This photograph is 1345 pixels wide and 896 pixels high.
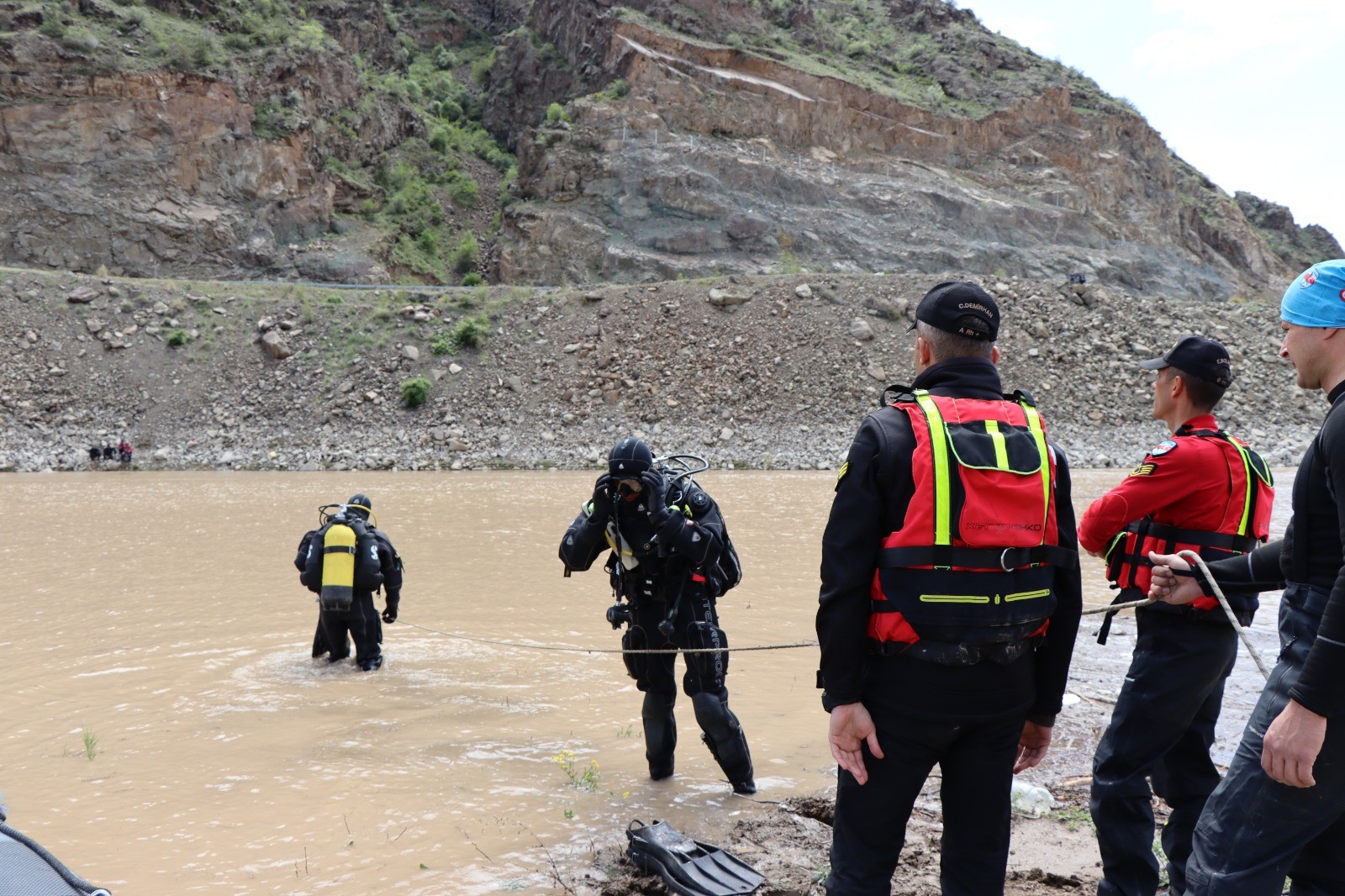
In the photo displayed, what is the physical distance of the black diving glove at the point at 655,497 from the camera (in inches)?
177

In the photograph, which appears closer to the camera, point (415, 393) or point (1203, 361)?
point (1203, 361)

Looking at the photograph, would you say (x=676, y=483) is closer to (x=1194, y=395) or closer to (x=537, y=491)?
(x=1194, y=395)

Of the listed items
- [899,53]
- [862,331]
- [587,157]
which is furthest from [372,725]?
[899,53]

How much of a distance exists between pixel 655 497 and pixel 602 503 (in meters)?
0.31

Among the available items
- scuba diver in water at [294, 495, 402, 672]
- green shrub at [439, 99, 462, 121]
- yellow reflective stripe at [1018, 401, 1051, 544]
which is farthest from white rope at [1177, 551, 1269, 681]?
green shrub at [439, 99, 462, 121]

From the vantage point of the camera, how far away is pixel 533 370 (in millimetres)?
32750

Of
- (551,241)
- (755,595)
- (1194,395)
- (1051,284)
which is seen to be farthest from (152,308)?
(1194,395)

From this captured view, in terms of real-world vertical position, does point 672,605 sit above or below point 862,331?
below

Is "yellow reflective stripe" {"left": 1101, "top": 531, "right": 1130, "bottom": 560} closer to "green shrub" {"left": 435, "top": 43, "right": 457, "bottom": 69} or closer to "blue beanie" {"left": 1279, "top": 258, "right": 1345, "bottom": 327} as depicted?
"blue beanie" {"left": 1279, "top": 258, "right": 1345, "bottom": 327}

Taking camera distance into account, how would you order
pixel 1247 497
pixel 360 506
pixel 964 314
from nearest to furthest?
pixel 964 314 → pixel 1247 497 → pixel 360 506

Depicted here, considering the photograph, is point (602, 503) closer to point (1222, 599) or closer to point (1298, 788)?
point (1222, 599)

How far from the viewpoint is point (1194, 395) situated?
354cm

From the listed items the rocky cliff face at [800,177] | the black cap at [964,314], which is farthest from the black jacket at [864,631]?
the rocky cliff face at [800,177]

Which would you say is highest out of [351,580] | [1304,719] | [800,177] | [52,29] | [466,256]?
[52,29]
